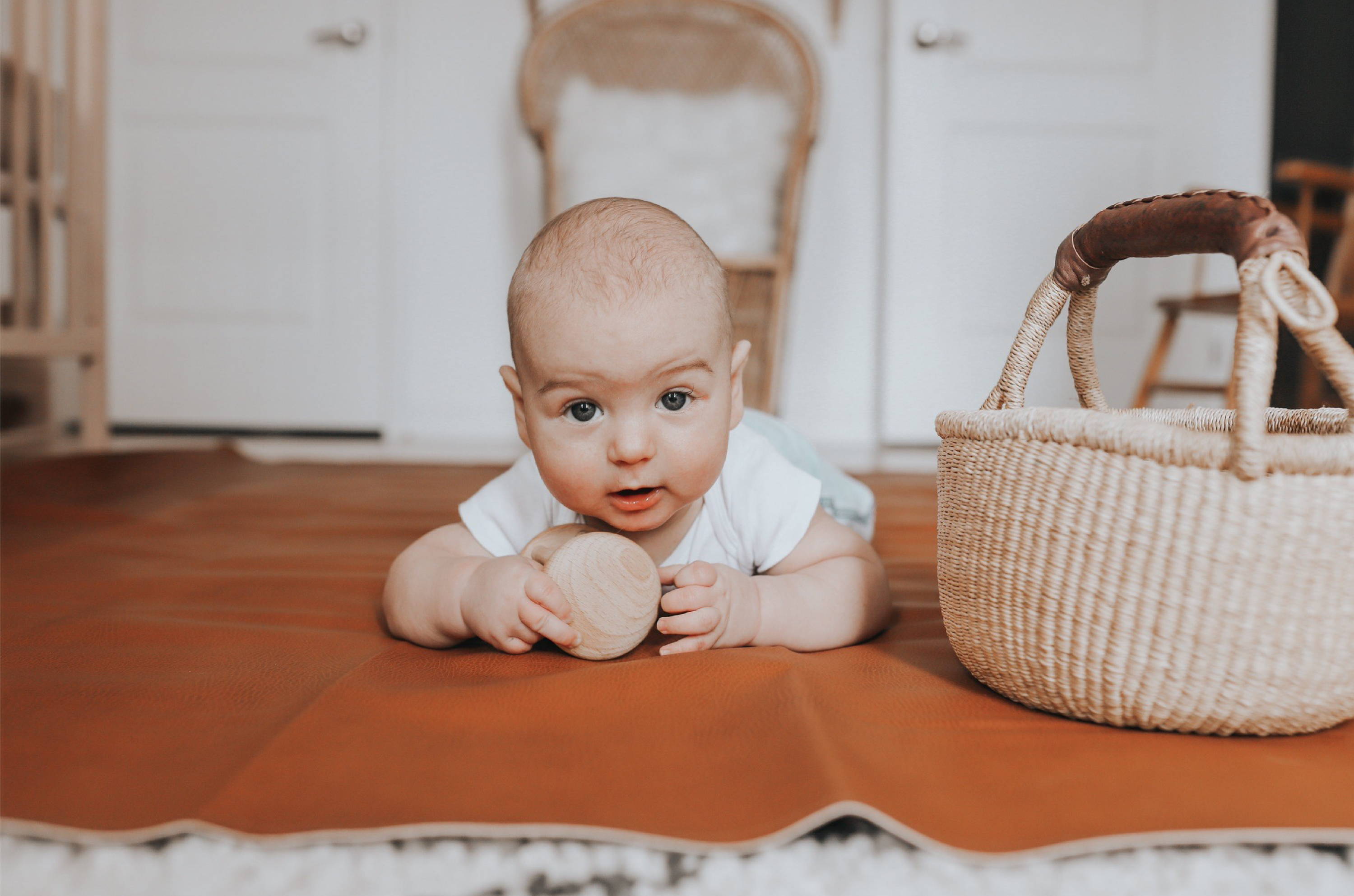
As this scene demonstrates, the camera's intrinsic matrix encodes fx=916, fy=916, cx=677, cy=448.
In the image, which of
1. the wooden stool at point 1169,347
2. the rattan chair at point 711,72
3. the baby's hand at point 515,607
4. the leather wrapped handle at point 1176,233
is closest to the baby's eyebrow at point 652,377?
the baby's hand at point 515,607

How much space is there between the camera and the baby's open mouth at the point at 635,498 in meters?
0.61

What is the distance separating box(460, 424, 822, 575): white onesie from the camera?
72cm

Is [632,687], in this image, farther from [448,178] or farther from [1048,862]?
[448,178]

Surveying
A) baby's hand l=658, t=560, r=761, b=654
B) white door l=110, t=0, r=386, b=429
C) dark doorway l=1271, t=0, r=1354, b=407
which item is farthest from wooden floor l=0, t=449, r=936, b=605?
dark doorway l=1271, t=0, r=1354, b=407

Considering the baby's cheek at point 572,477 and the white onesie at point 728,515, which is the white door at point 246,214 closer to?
the white onesie at point 728,515

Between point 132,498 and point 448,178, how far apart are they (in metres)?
1.50

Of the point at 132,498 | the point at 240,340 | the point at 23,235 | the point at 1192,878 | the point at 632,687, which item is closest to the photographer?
the point at 1192,878

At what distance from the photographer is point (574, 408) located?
1.97ft

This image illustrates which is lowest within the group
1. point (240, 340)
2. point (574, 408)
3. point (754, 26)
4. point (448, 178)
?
point (574, 408)

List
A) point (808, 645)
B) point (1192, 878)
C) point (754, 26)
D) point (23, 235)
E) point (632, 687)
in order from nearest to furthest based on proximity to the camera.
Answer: point (1192, 878) < point (632, 687) < point (808, 645) < point (23, 235) < point (754, 26)

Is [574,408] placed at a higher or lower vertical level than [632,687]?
higher

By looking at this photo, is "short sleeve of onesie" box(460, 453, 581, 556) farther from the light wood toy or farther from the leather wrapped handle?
the leather wrapped handle

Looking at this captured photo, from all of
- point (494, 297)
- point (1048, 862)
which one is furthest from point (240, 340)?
point (1048, 862)

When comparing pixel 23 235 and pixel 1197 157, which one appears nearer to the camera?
pixel 23 235
